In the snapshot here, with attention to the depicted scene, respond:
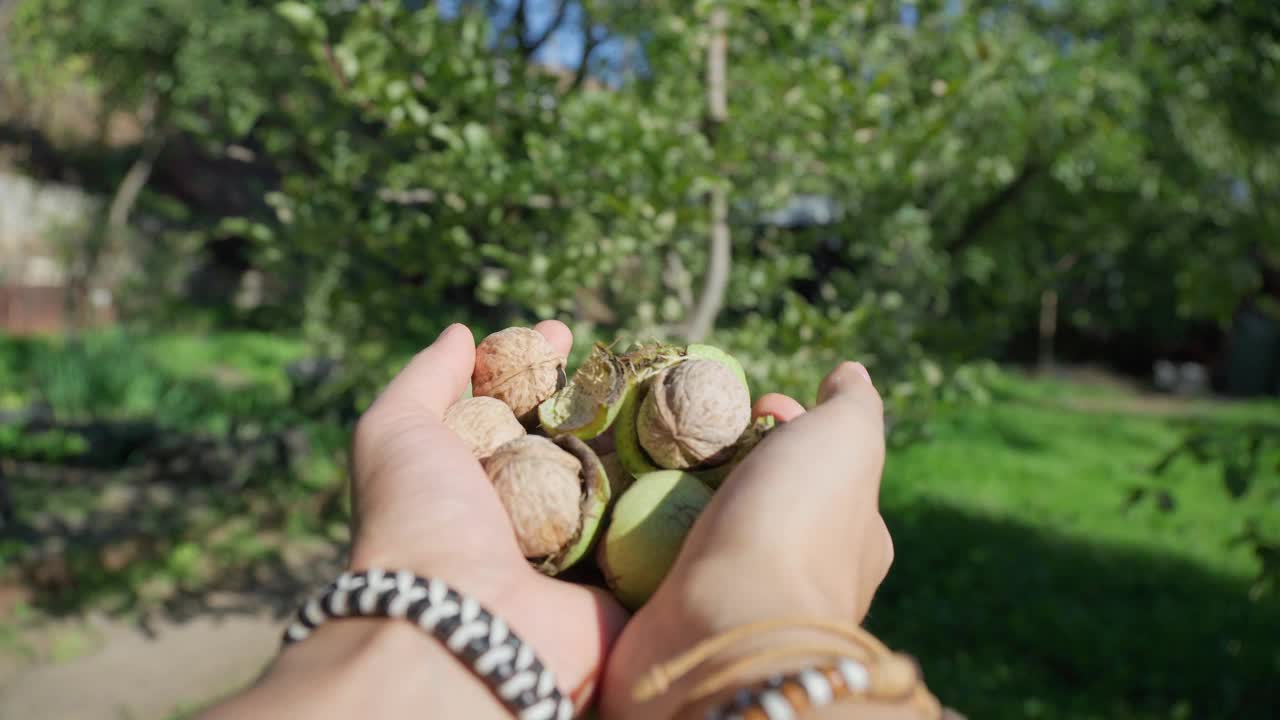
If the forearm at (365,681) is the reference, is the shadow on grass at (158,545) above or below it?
below

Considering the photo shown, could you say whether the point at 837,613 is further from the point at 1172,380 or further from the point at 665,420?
the point at 1172,380

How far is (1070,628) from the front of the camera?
18.3 ft

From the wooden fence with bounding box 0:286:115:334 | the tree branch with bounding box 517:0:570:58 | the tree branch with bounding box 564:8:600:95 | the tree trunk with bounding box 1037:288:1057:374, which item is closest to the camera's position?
the tree branch with bounding box 564:8:600:95

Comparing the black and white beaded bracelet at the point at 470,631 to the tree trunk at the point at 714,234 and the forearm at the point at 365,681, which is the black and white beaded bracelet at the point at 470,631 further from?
the tree trunk at the point at 714,234

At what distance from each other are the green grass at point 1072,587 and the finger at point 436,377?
2747 millimetres

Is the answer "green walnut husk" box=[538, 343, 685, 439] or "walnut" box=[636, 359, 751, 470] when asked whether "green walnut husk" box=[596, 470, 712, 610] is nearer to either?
"walnut" box=[636, 359, 751, 470]

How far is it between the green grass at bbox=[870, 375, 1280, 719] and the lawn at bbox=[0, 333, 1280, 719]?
2 centimetres

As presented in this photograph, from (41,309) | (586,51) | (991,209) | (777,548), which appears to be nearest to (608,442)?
(777,548)

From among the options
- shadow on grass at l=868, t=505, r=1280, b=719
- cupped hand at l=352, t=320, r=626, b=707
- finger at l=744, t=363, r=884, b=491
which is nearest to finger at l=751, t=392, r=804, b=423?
finger at l=744, t=363, r=884, b=491

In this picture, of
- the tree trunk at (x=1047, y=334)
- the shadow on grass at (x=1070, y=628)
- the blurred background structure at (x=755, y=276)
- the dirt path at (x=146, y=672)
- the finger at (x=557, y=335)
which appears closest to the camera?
the finger at (x=557, y=335)

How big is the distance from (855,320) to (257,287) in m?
20.9

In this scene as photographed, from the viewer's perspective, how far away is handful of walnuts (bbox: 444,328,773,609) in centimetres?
172

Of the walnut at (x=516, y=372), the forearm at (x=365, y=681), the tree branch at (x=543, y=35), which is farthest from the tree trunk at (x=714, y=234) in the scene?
the forearm at (x=365, y=681)

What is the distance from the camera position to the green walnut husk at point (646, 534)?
167cm
